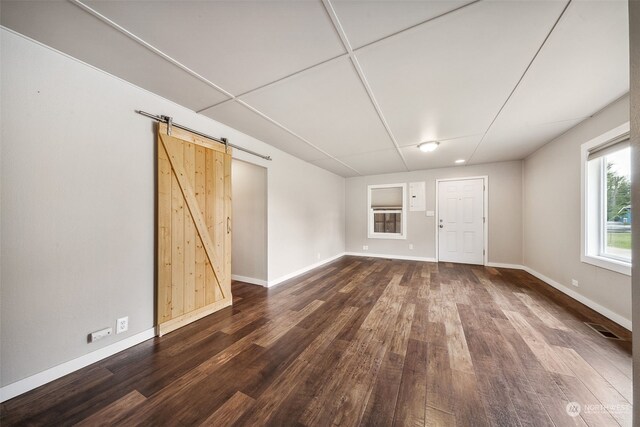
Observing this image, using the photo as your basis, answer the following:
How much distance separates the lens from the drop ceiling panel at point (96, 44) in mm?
1302

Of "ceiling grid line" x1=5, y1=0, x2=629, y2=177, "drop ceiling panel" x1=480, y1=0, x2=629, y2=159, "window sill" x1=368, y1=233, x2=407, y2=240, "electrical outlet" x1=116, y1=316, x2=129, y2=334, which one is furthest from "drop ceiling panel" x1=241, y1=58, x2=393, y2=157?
"window sill" x1=368, y1=233, x2=407, y2=240

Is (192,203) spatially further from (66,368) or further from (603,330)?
(603,330)

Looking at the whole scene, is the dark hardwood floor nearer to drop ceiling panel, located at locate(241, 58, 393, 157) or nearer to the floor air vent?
the floor air vent

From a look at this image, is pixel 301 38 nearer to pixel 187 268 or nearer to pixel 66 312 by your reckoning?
pixel 187 268

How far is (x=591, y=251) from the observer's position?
2.76 m

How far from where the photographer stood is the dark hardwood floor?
131 centimetres

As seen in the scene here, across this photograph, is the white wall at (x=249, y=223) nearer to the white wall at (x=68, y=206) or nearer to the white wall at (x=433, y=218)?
the white wall at (x=68, y=206)

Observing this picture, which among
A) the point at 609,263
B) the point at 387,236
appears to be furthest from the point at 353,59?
the point at 387,236

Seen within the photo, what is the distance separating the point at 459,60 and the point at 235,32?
163 cm

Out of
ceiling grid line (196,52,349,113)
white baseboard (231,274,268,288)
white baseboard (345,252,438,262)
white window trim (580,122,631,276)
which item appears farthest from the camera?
white baseboard (345,252,438,262)

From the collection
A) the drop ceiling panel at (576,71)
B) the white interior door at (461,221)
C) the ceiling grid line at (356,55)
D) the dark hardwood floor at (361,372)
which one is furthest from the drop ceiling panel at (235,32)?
the white interior door at (461,221)

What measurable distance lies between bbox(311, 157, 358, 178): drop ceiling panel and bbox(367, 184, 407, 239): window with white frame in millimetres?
772

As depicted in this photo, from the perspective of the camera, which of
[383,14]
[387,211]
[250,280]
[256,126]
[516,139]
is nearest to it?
[383,14]

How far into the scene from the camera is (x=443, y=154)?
420 cm
